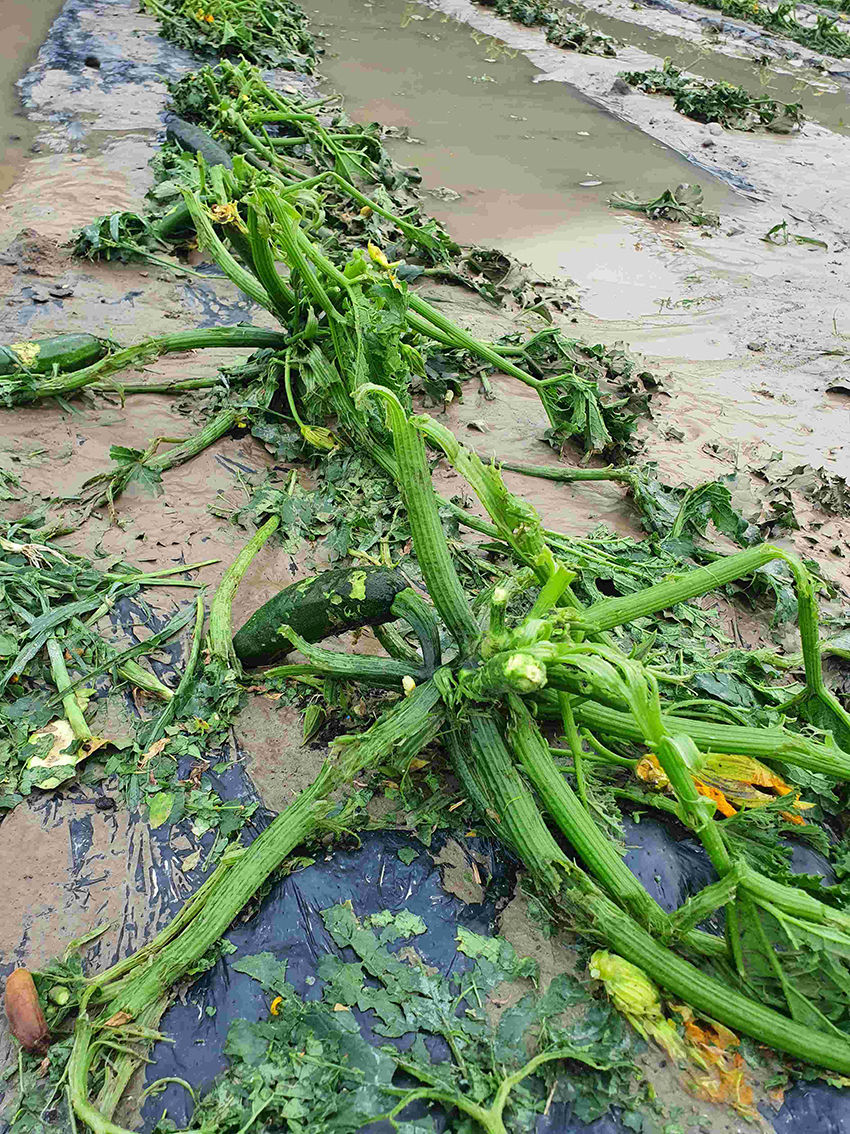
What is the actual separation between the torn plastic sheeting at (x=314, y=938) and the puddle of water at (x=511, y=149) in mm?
4616

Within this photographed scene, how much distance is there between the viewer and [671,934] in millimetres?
2051

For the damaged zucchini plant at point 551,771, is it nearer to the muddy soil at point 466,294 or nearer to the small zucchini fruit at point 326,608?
the small zucchini fruit at point 326,608

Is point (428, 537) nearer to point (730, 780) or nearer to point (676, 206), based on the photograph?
point (730, 780)

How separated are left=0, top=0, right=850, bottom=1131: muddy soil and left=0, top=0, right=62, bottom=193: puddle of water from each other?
5cm

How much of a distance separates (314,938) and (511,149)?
8124 millimetres

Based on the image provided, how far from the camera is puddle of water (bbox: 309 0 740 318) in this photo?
21.7ft

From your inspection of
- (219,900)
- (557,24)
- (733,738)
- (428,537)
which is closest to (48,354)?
(428,537)

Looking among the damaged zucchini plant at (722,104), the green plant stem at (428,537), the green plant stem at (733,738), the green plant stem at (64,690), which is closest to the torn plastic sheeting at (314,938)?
the green plant stem at (733,738)

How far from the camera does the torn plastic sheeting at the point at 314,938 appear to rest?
6.38 feet

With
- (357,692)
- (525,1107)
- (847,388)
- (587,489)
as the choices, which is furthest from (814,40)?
(525,1107)

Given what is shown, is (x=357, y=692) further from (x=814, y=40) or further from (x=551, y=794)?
(x=814, y=40)

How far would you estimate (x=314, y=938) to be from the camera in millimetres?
2193

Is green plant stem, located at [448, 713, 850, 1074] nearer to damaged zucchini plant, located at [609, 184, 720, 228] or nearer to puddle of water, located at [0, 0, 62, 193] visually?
puddle of water, located at [0, 0, 62, 193]

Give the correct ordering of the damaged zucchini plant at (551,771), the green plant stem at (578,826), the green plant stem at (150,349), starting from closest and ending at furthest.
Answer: the damaged zucchini plant at (551,771)
the green plant stem at (578,826)
the green plant stem at (150,349)
